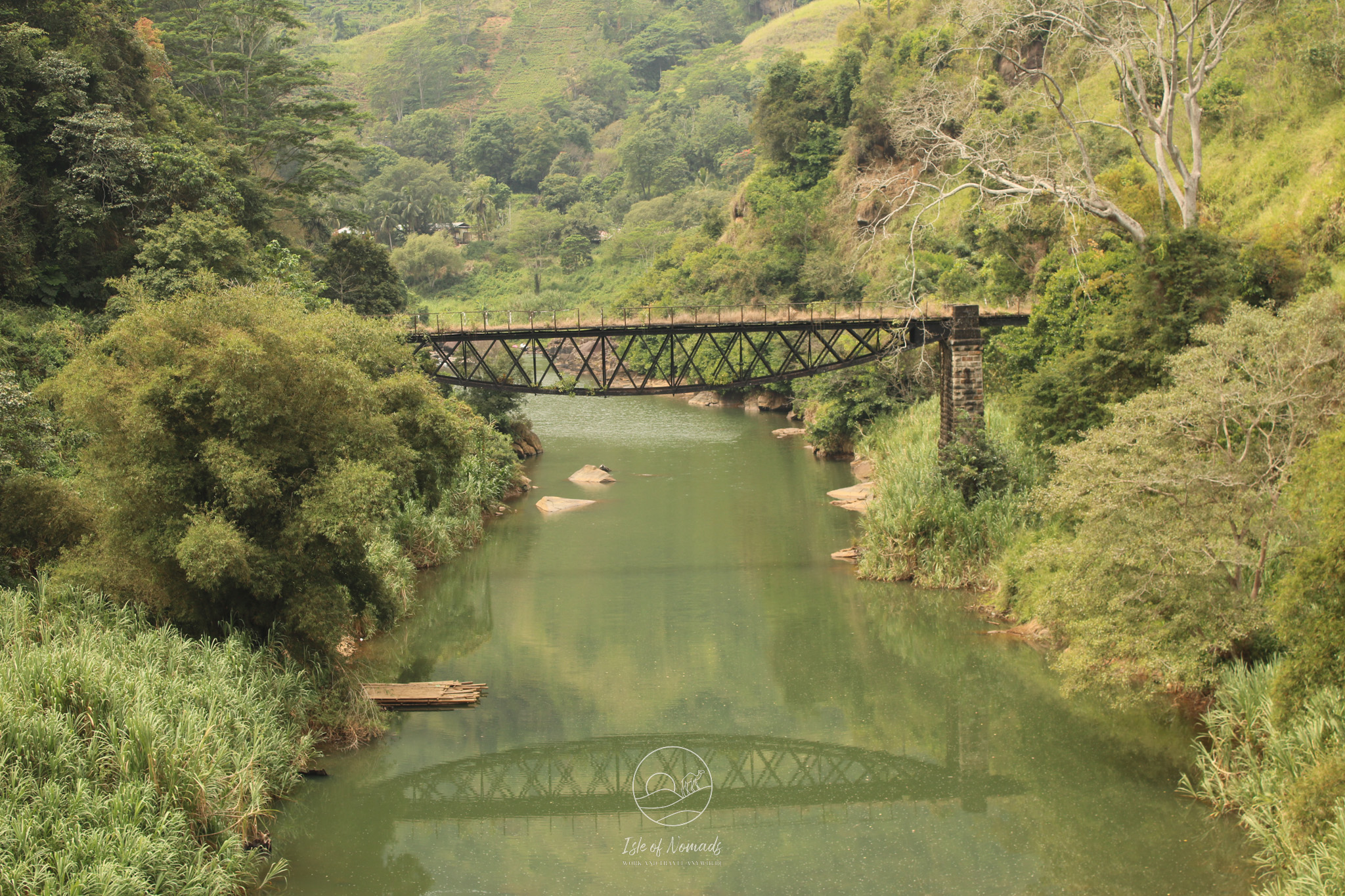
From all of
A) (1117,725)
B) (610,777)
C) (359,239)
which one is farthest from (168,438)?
(359,239)

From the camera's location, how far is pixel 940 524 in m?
26.2

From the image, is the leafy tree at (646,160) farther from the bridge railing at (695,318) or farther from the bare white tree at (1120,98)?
the bridge railing at (695,318)

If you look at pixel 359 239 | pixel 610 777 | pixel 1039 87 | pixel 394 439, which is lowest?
pixel 610 777

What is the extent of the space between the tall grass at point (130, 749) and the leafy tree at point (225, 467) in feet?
3.06

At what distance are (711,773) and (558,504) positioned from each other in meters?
18.8

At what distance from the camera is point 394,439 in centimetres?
1888

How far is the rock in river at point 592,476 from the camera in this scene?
39188mm

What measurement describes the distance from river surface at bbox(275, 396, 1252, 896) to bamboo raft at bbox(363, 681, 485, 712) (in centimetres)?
28

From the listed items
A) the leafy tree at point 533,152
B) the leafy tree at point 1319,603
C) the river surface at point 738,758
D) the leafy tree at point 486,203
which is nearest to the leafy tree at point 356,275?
the river surface at point 738,758

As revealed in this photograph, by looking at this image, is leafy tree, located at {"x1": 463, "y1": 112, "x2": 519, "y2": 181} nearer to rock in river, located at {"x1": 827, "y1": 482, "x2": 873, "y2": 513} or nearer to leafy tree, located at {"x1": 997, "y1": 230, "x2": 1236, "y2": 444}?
rock in river, located at {"x1": 827, "y1": 482, "x2": 873, "y2": 513}

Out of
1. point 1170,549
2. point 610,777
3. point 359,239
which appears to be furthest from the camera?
point 359,239

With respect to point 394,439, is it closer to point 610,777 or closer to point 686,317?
point 610,777

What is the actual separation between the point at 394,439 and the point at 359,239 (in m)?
24.8

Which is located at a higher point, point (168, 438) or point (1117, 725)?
point (168, 438)
